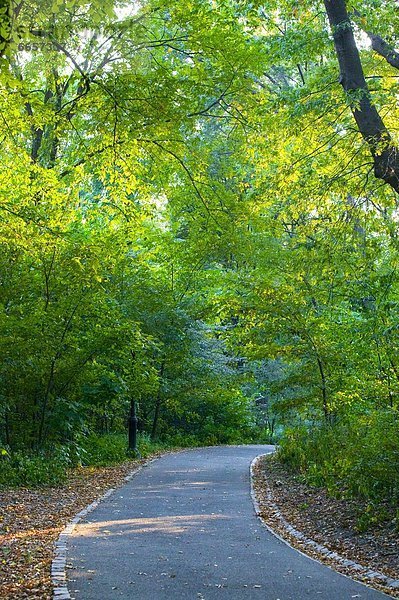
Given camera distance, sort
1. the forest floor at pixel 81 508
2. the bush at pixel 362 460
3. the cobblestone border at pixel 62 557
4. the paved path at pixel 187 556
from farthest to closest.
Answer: the bush at pixel 362 460, the forest floor at pixel 81 508, the paved path at pixel 187 556, the cobblestone border at pixel 62 557

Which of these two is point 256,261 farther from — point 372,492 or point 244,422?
point 244,422

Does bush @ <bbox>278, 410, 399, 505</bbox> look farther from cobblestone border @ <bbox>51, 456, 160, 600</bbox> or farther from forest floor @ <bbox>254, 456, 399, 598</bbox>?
cobblestone border @ <bbox>51, 456, 160, 600</bbox>

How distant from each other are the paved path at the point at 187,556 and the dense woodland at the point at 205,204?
1946mm

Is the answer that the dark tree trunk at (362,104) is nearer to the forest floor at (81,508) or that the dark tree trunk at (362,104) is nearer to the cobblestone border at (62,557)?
the forest floor at (81,508)

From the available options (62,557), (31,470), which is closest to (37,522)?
(62,557)

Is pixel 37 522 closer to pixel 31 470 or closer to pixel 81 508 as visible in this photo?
pixel 81 508

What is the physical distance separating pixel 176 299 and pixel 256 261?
3580mm

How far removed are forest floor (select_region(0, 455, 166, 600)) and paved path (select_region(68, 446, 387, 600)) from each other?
32cm

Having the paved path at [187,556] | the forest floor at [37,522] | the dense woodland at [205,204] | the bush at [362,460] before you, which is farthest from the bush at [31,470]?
the bush at [362,460]

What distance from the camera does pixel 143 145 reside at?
880 cm

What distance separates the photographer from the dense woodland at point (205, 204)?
8180 mm

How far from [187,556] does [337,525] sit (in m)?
2.42

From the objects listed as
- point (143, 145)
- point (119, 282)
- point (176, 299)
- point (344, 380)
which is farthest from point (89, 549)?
point (176, 299)

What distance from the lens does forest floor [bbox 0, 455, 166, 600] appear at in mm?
6121
